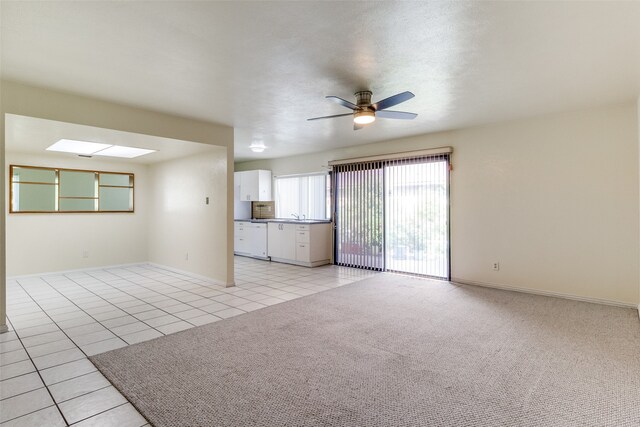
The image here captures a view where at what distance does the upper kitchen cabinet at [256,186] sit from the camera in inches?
313

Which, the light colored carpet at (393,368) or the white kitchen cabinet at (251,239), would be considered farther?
the white kitchen cabinet at (251,239)

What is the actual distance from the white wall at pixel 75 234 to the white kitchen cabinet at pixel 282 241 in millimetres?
2755

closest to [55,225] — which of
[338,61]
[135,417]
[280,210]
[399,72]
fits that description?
[280,210]

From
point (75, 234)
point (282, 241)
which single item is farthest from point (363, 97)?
point (75, 234)

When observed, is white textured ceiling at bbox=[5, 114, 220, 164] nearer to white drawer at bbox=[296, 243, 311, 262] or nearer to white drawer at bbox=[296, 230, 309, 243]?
white drawer at bbox=[296, 230, 309, 243]

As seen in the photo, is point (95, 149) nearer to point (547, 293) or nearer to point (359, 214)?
point (359, 214)

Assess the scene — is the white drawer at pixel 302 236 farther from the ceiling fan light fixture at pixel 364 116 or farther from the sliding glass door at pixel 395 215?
the ceiling fan light fixture at pixel 364 116

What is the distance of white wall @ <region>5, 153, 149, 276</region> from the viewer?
5.60m

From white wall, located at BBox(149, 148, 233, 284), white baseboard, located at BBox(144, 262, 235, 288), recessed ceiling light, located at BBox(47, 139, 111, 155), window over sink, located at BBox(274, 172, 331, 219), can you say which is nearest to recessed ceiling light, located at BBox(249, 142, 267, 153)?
white wall, located at BBox(149, 148, 233, 284)

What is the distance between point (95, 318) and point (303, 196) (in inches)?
191

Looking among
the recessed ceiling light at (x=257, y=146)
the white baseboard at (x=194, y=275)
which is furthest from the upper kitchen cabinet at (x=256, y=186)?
the white baseboard at (x=194, y=275)

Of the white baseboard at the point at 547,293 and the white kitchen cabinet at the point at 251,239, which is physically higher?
the white kitchen cabinet at the point at 251,239

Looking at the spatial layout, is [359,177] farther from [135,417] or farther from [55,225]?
[55,225]

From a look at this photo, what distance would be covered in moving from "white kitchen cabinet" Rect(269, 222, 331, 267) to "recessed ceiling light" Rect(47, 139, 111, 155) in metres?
3.50
